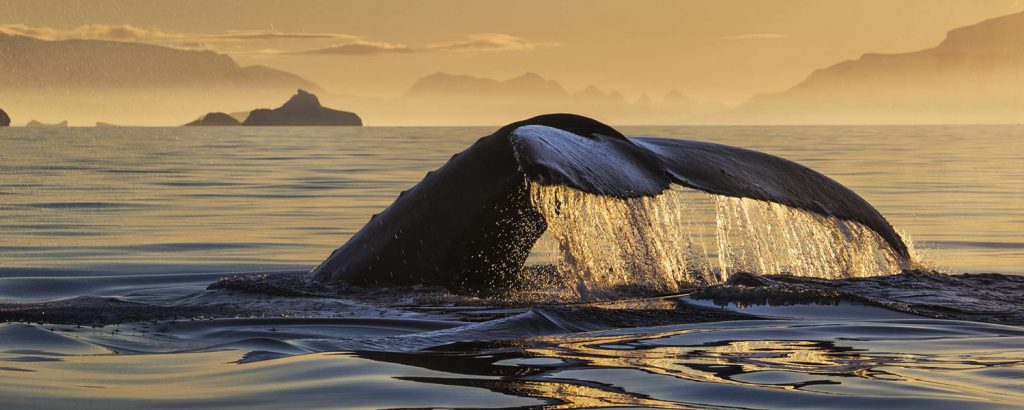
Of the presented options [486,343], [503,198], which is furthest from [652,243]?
[486,343]

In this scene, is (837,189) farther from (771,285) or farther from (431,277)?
(431,277)

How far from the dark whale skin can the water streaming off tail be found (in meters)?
0.13

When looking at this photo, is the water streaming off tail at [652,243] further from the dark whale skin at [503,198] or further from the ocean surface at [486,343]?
the ocean surface at [486,343]

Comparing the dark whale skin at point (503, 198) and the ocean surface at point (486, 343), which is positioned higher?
the dark whale skin at point (503, 198)

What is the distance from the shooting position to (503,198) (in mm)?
6766

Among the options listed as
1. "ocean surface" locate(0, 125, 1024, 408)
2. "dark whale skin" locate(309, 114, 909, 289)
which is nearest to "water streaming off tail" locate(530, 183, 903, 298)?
"dark whale skin" locate(309, 114, 909, 289)

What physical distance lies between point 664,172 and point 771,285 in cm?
138

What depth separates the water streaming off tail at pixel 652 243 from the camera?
6227mm

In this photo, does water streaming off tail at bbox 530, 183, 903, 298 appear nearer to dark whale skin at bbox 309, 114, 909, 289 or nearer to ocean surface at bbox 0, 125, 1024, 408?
A: dark whale skin at bbox 309, 114, 909, 289

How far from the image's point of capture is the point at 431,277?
7.02 m

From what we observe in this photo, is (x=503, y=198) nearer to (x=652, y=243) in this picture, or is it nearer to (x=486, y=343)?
(x=652, y=243)

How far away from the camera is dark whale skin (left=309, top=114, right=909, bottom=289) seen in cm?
662

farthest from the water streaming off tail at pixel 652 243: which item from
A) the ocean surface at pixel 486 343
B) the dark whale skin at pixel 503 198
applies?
the ocean surface at pixel 486 343

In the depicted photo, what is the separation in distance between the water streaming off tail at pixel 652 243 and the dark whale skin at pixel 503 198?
0.13m
